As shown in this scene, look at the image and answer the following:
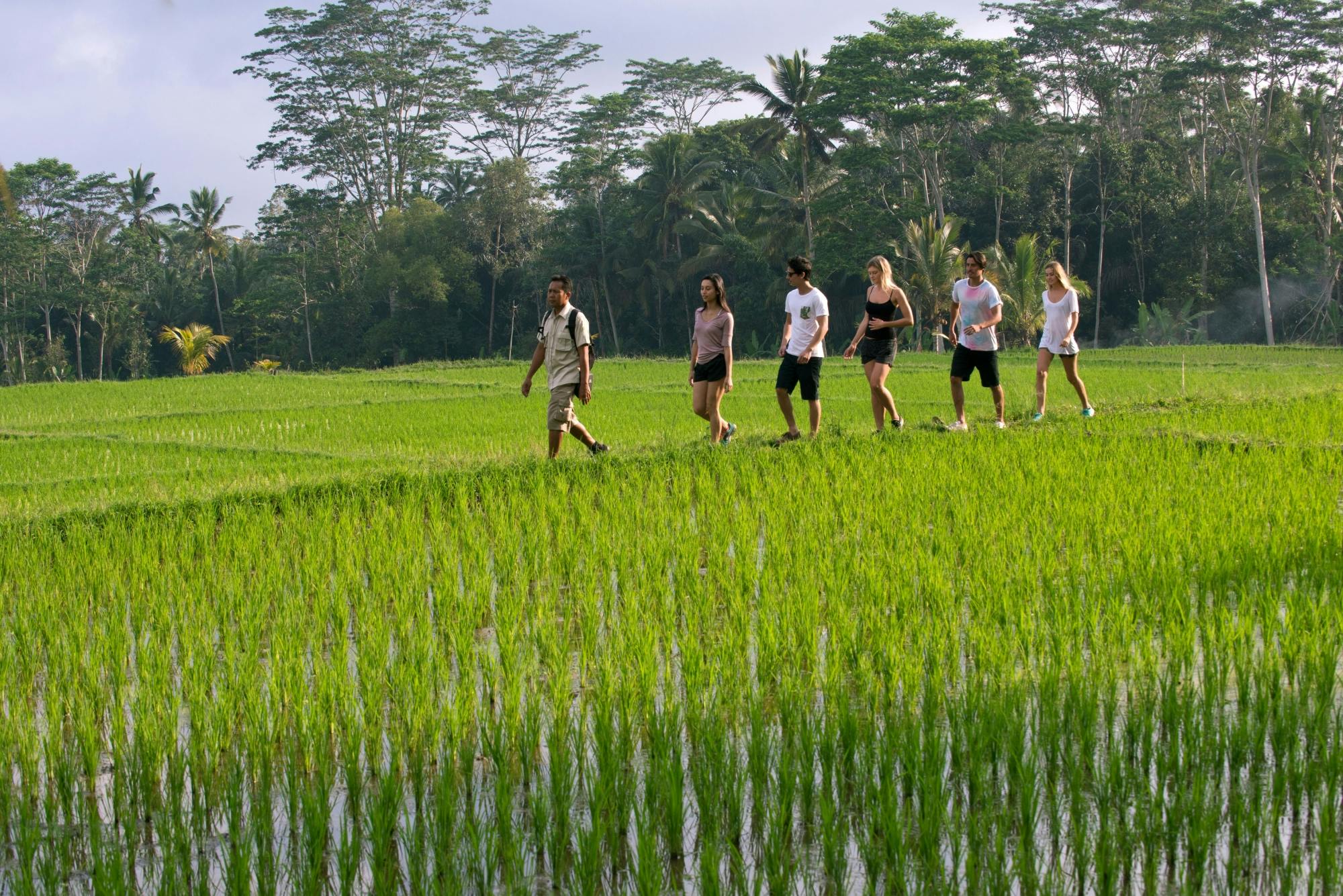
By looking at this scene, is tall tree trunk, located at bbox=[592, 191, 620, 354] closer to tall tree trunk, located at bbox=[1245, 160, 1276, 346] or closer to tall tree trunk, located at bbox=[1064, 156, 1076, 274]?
tall tree trunk, located at bbox=[1064, 156, 1076, 274]

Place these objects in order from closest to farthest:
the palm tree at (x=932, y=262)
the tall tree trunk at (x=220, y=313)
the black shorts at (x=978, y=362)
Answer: the black shorts at (x=978, y=362) < the palm tree at (x=932, y=262) < the tall tree trunk at (x=220, y=313)

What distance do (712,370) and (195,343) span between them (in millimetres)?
31524

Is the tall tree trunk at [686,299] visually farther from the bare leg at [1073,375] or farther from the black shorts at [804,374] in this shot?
the black shorts at [804,374]

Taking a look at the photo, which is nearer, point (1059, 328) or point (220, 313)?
point (1059, 328)

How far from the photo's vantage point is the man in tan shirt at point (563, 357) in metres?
7.46

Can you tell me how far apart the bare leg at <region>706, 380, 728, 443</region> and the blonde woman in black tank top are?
3.01 feet

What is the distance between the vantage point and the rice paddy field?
256cm

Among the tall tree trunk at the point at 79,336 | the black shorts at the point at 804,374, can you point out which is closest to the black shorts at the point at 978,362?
the black shorts at the point at 804,374

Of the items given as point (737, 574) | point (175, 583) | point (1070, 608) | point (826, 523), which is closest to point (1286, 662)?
point (1070, 608)

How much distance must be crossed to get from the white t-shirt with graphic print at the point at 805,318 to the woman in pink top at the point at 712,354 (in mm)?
423

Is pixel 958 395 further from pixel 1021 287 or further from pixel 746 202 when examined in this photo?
pixel 746 202

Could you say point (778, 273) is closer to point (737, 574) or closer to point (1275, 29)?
point (1275, 29)

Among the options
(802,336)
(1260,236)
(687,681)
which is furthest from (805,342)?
(1260,236)

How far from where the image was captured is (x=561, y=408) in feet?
25.3
